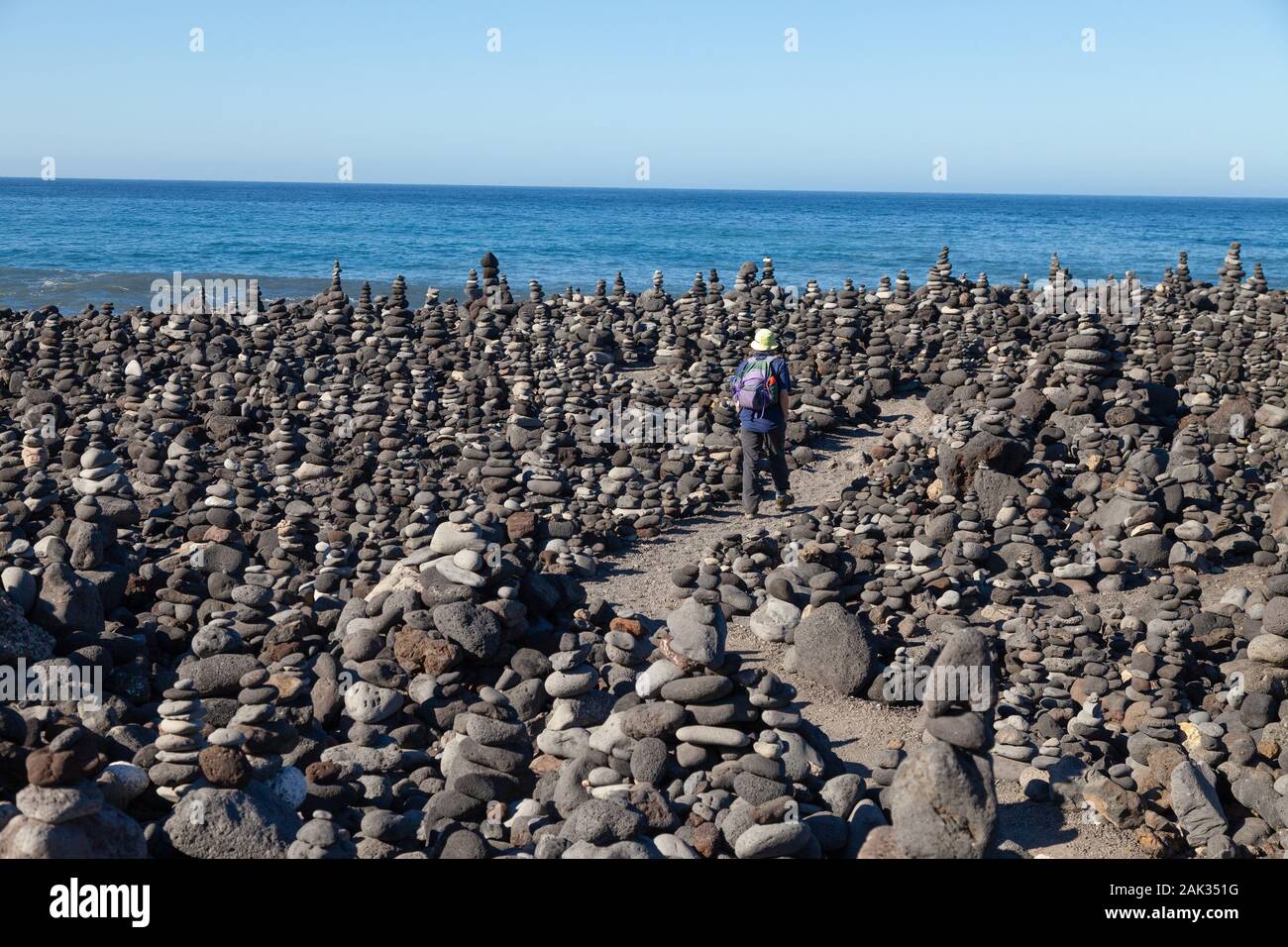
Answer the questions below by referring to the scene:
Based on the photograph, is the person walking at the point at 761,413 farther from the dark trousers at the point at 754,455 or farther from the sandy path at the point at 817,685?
the sandy path at the point at 817,685

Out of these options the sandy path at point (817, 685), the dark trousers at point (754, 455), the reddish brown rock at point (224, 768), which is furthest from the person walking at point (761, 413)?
the reddish brown rock at point (224, 768)

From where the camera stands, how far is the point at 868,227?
10000 cm

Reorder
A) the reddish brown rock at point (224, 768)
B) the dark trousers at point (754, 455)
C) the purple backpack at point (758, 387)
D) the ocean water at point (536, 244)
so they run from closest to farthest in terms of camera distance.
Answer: the reddish brown rock at point (224, 768)
the purple backpack at point (758, 387)
the dark trousers at point (754, 455)
the ocean water at point (536, 244)

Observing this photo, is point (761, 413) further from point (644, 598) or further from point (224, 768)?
point (224, 768)

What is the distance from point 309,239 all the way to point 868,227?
48628 millimetres

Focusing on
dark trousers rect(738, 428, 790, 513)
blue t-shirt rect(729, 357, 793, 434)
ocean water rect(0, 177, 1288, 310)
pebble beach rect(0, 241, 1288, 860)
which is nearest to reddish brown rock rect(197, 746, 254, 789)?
pebble beach rect(0, 241, 1288, 860)

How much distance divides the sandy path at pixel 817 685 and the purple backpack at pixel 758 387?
1.32 m

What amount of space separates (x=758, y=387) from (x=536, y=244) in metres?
66.1

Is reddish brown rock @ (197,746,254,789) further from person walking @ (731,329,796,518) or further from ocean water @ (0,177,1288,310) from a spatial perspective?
ocean water @ (0,177,1288,310)

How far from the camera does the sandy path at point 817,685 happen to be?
23.5 ft

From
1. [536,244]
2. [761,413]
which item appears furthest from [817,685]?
[536,244]
